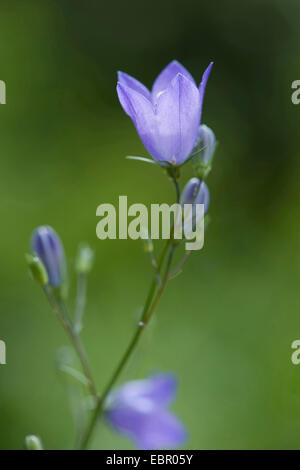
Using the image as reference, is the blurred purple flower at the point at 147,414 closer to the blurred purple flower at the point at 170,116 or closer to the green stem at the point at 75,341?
the green stem at the point at 75,341

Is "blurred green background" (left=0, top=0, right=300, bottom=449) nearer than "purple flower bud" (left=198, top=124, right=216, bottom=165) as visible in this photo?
No

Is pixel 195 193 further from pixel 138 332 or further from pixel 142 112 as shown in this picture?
pixel 138 332

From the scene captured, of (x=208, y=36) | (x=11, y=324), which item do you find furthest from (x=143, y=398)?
(x=208, y=36)

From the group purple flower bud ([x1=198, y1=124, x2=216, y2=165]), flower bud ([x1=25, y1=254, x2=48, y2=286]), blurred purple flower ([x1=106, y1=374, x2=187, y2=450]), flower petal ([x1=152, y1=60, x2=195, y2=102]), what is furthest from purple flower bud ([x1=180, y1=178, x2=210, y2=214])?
blurred purple flower ([x1=106, y1=374, x2=187, y2=450])

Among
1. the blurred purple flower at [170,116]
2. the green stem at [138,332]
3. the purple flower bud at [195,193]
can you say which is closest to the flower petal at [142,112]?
the blurred purple flower at [170,116]

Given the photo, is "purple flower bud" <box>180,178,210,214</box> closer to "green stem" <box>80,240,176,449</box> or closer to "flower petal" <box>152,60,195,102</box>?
"green stem" <box>80,240,176,449</box>

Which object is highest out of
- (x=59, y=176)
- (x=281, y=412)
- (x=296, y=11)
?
(x=296, y=11)

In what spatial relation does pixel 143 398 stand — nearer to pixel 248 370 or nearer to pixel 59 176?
pixel 248 370
